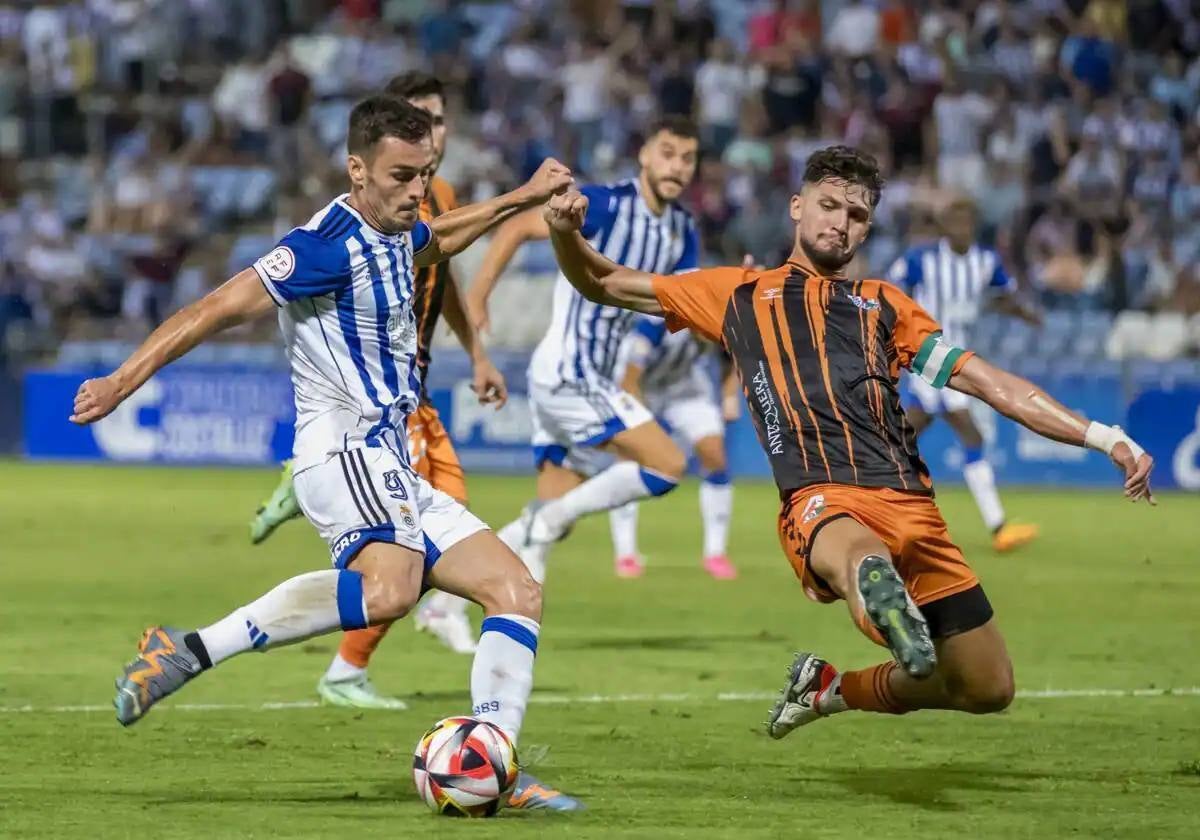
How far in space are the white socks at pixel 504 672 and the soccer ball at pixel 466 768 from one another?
0.09 meters

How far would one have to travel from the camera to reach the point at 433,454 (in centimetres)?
847

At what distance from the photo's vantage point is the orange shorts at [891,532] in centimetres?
643

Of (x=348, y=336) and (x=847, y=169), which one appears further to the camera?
(x=847, y=169)

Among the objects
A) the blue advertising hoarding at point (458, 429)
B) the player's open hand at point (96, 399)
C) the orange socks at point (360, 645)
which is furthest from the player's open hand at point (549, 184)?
the blue advertising hoarding at point (458, 429)

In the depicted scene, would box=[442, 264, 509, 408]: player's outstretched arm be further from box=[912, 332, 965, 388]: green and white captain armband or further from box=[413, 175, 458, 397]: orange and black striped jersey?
box=[912, 332, 965, 388]: green and white captain armband

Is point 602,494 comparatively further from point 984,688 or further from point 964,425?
point 964,425

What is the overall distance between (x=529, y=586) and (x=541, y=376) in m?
4.74

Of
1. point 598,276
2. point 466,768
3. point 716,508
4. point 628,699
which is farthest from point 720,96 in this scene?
point 466,768

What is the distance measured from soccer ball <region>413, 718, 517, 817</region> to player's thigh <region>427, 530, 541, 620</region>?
402mm

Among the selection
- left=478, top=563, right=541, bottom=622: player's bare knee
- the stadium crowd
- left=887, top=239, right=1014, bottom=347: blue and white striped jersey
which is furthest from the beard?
the stadium crowd

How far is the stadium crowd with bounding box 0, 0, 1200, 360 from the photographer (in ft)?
71.2

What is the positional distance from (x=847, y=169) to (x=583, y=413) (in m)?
4.18

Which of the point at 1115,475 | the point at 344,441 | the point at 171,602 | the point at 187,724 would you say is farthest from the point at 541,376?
the point at 1115,475

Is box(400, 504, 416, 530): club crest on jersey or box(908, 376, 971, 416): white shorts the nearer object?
box(400, 504, 416, 530): club crest on jersey
